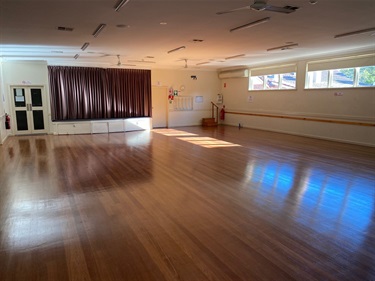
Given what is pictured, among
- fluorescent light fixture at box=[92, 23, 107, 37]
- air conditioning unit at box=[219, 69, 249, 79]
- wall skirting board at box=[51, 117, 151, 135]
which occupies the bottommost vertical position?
wall skirting board at box=[51, 117, 151, 135]

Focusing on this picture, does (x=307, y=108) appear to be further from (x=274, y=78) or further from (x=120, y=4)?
(x=120, y=4)

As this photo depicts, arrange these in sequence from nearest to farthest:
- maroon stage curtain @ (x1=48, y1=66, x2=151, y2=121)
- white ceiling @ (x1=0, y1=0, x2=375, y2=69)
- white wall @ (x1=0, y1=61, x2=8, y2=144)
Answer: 1. white ceiling @ (x1=0, y1=0, x2=375, y2=69)
2. white wall @ (x1=0, y1=61, x2=8, y2=144)
3. maroon stage curtain @ (x1=48, y1=66, x2=151, y2=121)

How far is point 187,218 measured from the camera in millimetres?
3406


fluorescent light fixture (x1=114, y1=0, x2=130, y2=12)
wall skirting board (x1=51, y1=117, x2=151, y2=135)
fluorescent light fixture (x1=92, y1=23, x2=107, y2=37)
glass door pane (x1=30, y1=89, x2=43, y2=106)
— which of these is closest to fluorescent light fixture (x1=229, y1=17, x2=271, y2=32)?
fluorescent light fixture (x1=114, y1=0, x2=130, y2=12)

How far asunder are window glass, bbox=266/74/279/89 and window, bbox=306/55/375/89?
1.55 metres

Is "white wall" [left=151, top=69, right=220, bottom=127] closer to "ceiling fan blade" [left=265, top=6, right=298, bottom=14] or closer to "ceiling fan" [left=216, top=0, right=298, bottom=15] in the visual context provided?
"ceiling fan" [left=216, top=0, right=298, bottom=15]

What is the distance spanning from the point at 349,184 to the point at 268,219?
7.34 ft

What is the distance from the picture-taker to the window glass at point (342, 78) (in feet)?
27.8

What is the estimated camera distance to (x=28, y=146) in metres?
8.20

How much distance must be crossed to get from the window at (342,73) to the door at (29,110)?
33.1 ft

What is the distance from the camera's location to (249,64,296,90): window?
34.4ft

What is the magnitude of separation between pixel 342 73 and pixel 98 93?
9.10m

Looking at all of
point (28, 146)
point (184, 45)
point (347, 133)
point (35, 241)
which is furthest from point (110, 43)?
point (347, 133)

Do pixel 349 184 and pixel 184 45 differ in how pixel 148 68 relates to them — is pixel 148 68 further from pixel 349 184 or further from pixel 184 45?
pixel 349 184
